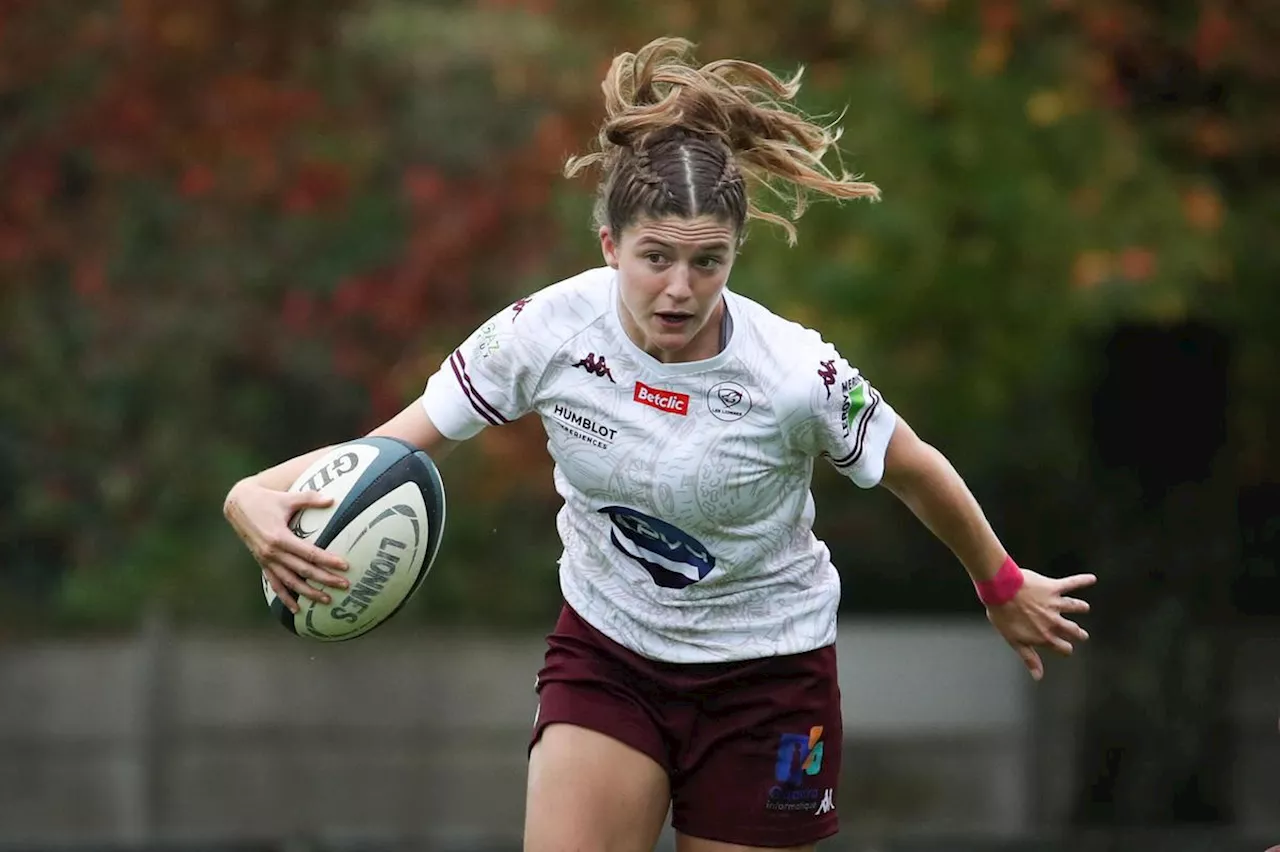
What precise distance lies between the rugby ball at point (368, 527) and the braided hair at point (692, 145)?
0.65 metres

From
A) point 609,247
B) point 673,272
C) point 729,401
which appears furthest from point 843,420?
point 609,247

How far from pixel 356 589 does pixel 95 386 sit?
813 cm

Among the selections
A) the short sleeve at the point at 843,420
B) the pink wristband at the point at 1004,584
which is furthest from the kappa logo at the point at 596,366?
the pink wristband at the point at 1004,584

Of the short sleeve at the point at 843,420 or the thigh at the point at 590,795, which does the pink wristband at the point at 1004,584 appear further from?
the thigh at the point at 590,795

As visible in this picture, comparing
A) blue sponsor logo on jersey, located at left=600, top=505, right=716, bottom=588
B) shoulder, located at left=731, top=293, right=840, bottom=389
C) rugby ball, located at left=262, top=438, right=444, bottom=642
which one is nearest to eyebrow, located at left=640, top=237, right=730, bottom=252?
shoulder, located at left=731, top=293, right=840, bottom=389

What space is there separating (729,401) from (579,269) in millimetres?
6320

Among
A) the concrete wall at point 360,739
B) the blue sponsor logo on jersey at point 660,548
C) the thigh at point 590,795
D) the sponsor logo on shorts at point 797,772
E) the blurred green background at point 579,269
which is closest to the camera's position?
the thigh at point 590,795

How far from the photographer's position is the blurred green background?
8.59 m

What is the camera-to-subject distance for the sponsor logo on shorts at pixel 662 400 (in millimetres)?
3816

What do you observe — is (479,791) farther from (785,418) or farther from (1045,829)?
(785,418)

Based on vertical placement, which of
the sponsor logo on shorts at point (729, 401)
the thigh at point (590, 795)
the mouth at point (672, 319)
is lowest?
the thigh at point (590, 795)

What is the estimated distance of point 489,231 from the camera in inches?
411

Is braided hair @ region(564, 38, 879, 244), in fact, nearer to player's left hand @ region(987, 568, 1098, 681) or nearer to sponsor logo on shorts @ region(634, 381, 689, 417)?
sponsor logo on shorts @ region(634, 381, 689, 417)

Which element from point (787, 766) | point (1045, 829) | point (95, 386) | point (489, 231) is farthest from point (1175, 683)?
point (95, 386)
